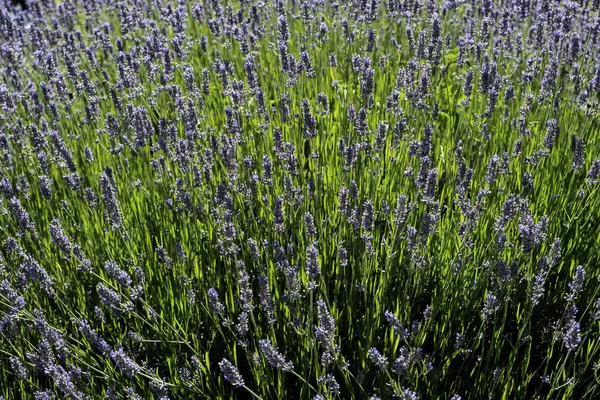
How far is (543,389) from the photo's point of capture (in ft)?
7.77

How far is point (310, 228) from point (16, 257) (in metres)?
1.41

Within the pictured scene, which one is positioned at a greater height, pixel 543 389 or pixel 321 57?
pixel 321 57

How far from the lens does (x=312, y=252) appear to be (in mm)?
1842

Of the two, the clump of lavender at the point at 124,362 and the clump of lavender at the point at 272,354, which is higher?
the clump of lavender at the point at 272,354

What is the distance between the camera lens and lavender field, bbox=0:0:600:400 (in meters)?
1.99

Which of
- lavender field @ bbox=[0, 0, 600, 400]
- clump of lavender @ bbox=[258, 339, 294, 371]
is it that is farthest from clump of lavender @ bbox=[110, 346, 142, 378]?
clump of lavender @ bbox=[258, 339, 294, 371]

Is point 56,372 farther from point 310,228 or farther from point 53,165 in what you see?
point 53,165

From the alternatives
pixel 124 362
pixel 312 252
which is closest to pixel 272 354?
pixel 312 252

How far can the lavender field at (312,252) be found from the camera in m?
1.99

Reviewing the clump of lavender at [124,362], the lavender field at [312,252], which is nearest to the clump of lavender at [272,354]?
the lavender field at [312,252]

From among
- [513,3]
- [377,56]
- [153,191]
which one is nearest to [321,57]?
[377,56]

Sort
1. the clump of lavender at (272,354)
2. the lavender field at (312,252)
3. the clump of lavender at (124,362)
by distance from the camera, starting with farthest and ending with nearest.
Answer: the lavender field at (312,252)
the clump of lavender at (124,362)
the clump of lavender at (272,354)

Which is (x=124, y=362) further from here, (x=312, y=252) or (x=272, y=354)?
(x=312, y=252)

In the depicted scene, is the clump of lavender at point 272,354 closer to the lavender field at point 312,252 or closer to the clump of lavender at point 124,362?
the lavender field at point 312,252
